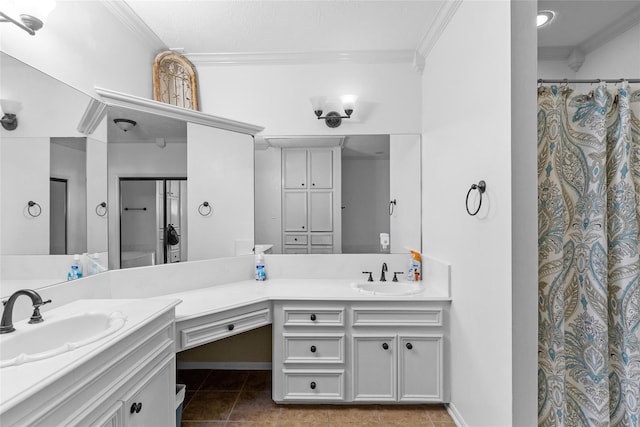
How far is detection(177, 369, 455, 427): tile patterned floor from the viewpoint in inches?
78.4

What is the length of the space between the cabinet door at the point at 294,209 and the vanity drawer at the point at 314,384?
1.09 metres

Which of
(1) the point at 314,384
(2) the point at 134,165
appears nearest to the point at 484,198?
(1) the point at 314,384

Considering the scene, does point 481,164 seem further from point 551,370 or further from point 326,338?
point 326,338

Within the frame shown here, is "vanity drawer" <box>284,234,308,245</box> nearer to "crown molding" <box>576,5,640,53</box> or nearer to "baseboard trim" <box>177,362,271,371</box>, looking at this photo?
"baseboard trim" <box>177,362,271,371</box>

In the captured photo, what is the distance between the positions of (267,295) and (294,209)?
782mm

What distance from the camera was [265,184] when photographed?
262 centimetres

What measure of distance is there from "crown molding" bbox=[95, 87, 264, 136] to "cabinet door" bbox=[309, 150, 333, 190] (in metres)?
0.49

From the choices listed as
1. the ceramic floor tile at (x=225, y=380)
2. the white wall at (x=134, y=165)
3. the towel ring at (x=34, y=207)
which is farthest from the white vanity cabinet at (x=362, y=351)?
the towel ring at (x=34, y=207)

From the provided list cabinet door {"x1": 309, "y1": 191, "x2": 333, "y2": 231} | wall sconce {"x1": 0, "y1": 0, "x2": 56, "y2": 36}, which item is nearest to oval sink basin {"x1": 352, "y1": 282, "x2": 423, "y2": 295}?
cabinet door {"x1": 309, "y1": 191, "x2": 333, "y2": 231}

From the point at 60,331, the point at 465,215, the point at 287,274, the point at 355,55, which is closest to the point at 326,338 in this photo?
the point at 287,274

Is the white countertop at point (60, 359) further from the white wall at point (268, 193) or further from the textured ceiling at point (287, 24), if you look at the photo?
the textured ceiling at point (287, 24)

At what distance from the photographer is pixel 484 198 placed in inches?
63.7

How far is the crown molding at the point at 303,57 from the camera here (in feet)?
8.37

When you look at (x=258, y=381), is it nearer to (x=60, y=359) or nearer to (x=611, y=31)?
(x=60, y=359)
